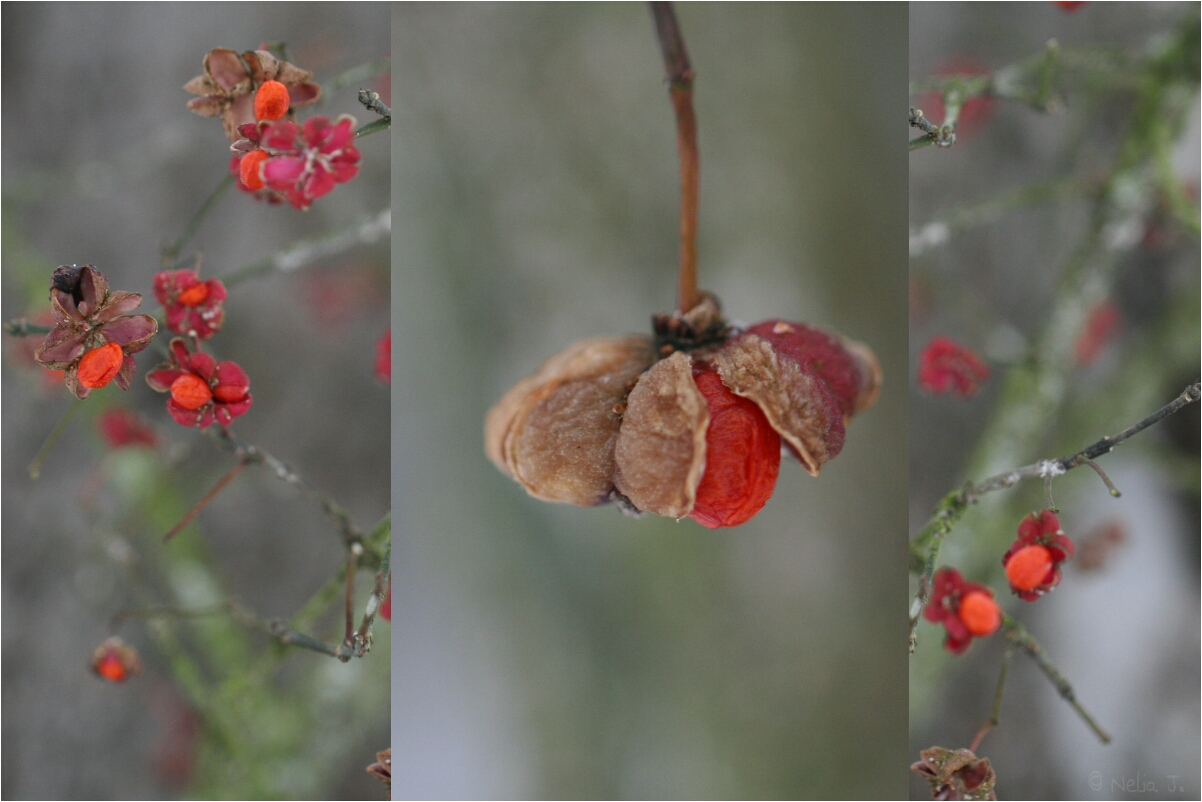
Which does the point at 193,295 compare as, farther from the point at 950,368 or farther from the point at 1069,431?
the point at 1069,431

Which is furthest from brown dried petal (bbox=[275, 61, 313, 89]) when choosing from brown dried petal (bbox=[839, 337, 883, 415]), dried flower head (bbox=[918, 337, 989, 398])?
dried flower head (bbox=[918, 337, 989, 398])

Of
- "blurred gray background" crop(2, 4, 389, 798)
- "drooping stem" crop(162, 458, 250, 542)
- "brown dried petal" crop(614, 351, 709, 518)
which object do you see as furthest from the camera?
"blurred gray background" crop(2, 4, 389, 798)

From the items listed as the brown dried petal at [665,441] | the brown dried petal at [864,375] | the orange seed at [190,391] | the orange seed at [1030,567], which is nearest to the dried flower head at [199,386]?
the orange seed at [190,391]

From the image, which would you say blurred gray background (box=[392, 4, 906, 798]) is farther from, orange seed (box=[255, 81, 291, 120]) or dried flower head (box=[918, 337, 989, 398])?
orange seed (box=[255, 81, 291, 120])

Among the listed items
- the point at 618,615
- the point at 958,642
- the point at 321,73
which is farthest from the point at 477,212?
the point at 958,642

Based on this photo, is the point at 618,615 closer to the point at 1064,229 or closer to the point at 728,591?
the point at 728,591

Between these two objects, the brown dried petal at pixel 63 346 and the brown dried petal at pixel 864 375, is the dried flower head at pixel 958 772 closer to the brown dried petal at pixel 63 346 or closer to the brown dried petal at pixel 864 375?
the brown dried petal at pixel 864 375
